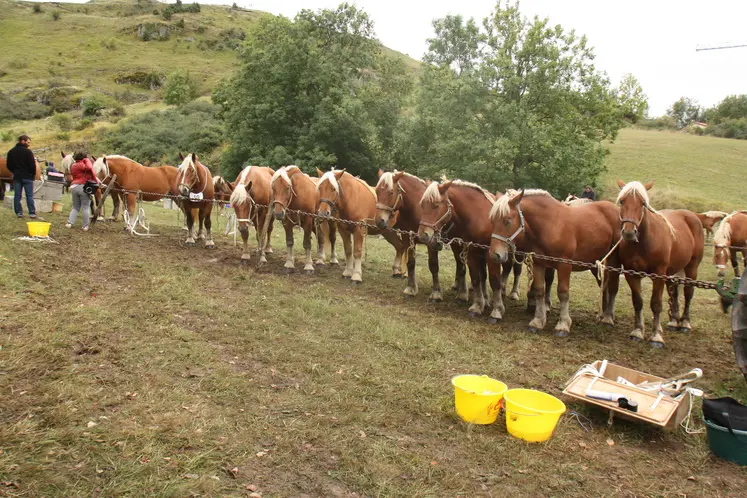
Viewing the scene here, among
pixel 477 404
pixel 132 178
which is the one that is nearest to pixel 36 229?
pixel 132 178

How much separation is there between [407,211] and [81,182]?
27.7 ft

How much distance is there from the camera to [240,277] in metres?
9.47

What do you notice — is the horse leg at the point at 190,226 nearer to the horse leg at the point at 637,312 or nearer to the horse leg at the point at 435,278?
the horse leg at the point at 435,278

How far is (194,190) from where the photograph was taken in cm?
1207

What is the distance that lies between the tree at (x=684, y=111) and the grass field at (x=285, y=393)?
360ft

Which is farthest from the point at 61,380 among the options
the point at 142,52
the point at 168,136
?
the point at 142,52

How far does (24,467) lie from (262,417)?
1824 mm

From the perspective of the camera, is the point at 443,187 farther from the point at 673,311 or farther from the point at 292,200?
the point at 673,311

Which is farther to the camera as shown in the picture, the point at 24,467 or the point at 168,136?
the point at 168,136

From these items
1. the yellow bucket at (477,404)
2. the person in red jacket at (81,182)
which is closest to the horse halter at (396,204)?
the yellow bucket at (477,404)

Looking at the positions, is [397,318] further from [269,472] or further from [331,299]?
[269,472]

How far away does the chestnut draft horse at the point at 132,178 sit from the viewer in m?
13.1

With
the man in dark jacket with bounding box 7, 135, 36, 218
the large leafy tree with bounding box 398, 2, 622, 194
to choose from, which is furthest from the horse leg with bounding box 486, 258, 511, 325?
the large leafy tree with bounding box 398, 2, 622, 194

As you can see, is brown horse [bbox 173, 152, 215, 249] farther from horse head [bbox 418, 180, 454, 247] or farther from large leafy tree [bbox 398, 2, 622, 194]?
large leafy tree [bbox 398, 2, 622, 194]
